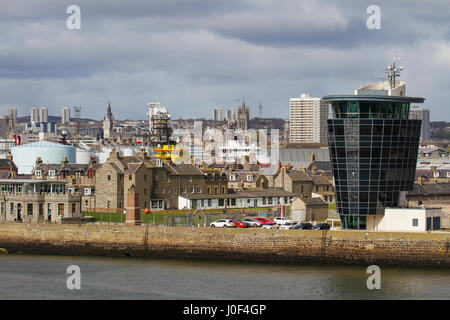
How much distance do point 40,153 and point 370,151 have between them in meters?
82.8

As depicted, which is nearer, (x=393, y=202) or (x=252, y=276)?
(x=252, y=276)

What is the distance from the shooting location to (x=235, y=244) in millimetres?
65250

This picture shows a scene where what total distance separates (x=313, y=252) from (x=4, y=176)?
4762 cm

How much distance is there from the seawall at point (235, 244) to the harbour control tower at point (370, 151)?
19.1 ft

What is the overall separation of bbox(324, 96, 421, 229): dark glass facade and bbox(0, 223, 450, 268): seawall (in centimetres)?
580

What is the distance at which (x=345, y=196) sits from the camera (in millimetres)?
68125

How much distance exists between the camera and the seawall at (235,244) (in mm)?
60719

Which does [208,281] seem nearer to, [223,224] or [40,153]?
[223,224]

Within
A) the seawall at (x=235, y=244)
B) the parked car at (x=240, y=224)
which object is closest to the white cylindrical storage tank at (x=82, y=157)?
the seawall at (x=235, y=244)

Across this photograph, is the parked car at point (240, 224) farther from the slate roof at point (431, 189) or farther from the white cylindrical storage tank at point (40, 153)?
the white cylindrical storage tank at point (40, 153)

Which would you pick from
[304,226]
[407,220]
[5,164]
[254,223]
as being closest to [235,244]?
[254,223]

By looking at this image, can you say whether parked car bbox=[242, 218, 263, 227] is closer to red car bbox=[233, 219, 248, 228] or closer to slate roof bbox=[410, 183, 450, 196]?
red car bbox=[233, 219, 248, 228]
